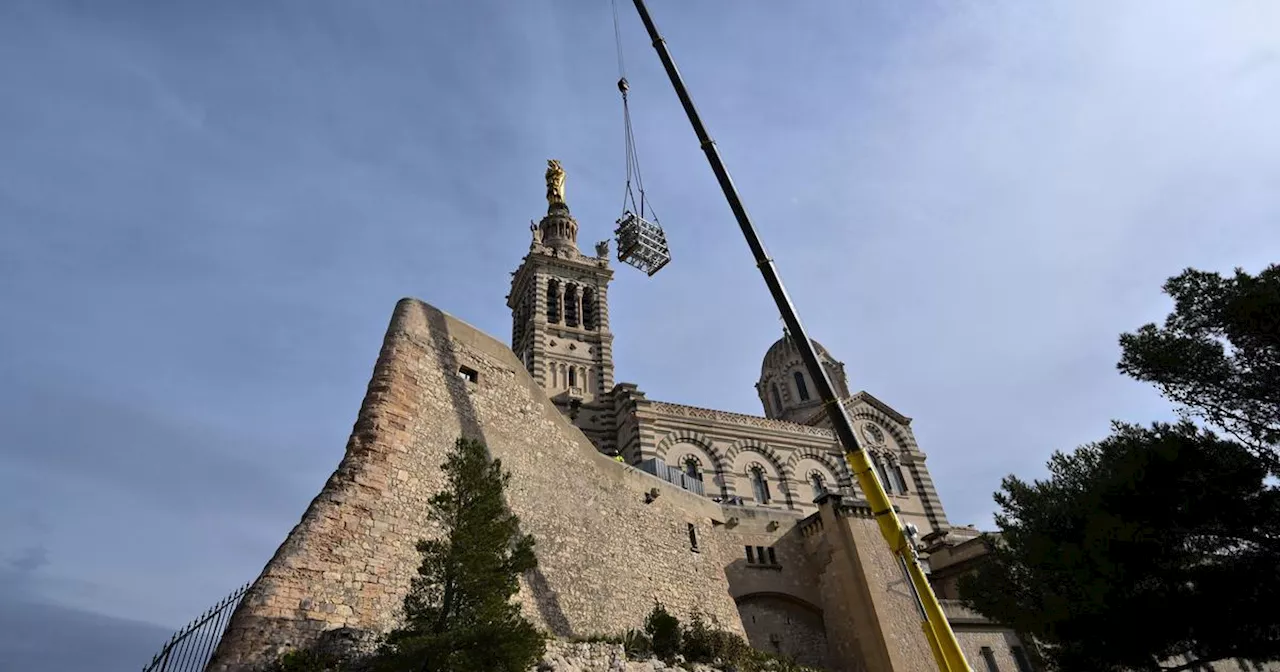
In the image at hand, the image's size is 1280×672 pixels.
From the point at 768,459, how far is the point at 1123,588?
18971 mm

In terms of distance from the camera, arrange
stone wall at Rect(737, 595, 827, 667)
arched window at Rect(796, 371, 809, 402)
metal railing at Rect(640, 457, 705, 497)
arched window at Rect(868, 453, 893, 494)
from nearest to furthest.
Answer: stone wall at Rect(737, 595, 827, 667) → metal railing at Rect(640, 457, 705, 497) → arched window at Rect(868, 453, 893, 494) → arched window at Rect(796, 371, 809, 402)

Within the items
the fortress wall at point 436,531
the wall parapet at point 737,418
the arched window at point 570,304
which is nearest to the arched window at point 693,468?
the wall parapet at point 737,418

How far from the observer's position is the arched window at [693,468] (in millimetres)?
27484

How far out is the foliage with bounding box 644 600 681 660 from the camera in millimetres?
14266

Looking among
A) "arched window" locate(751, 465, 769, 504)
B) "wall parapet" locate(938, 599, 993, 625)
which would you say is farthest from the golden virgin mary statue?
"wall parapet" locate(938, 599, 993, 625)

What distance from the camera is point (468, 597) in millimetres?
9016

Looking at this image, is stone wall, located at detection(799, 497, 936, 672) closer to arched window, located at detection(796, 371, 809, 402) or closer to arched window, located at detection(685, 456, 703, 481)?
arched window, located at detection(685, 456, 703, 481)

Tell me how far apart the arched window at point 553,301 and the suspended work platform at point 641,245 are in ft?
42.9

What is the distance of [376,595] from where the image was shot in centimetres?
1016

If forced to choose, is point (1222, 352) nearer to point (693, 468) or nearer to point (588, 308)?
point (693, 468)

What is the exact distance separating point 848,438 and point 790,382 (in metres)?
23.2

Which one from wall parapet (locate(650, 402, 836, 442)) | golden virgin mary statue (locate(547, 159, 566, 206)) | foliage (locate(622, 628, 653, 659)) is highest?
golden virgin mary statue (locate(547, 159, 566, 206))

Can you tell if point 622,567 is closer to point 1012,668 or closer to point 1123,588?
point 1123,588

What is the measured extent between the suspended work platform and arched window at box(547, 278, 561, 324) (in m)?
13.1
